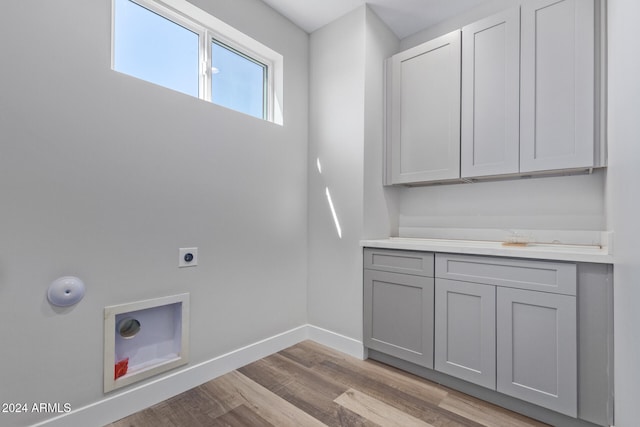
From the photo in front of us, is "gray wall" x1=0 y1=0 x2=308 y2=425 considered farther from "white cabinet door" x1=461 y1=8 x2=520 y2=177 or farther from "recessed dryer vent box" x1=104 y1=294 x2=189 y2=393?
"white cabinet door" x1=461 y1=8 x2=520 y2=177

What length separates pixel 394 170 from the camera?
2.39 meters

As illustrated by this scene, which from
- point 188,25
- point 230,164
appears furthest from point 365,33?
point 230,164

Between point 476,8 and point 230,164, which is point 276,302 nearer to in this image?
point 230,164

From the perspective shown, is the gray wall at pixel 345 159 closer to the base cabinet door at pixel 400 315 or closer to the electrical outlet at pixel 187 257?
the base cabinet door at pixel 400 315

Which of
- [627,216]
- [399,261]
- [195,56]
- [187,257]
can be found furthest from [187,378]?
[627,216]

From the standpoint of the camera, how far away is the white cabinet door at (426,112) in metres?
2.11

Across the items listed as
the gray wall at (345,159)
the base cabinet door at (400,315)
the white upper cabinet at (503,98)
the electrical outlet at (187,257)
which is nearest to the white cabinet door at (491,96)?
the white upper cabinet at (503,98)

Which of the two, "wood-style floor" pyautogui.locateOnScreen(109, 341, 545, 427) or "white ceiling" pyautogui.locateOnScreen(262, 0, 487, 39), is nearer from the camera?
"wood-style floor" pyautogui.locateOnScreen(109, 341, 545, 427)

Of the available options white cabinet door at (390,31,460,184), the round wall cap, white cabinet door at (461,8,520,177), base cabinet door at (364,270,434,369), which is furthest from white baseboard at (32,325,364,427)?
white cabinet door at (461,8,520,177)

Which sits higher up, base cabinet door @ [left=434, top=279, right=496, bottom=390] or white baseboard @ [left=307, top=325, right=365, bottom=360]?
base cabinet door @ [left=434, top=279, right=496, bottom=390]

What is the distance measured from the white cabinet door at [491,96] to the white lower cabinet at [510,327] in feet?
2.30

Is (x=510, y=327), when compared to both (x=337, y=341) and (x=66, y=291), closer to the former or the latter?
(x=337, y=341)

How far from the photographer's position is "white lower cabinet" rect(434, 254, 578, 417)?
1444 mm

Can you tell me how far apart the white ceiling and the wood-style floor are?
2.72 meters
